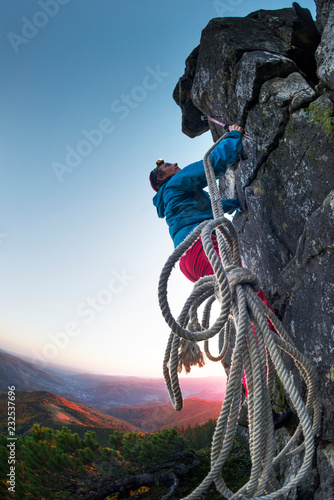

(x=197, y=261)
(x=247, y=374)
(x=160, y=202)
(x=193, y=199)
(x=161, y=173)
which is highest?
(x=161, y=173)

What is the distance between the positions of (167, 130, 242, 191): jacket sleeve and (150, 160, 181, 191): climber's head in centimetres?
35

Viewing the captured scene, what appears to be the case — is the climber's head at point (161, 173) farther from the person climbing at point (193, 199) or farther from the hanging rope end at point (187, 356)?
the hanging rope end at point (187, 356)

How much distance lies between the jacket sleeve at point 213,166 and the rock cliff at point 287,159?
0.34 meters

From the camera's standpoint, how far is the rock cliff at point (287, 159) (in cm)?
184

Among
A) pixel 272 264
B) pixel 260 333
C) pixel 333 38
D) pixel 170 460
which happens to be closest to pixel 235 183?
pixel 272 264

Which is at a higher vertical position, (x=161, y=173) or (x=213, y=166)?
(x=161, y=173)

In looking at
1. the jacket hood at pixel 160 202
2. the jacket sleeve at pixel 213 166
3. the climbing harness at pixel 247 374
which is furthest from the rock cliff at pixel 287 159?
the jacket hood at pixel 160 202

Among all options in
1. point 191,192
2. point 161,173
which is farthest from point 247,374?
point 161,173

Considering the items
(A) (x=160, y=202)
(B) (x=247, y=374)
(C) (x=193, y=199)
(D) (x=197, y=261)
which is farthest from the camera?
(A) (x=160, y=202)

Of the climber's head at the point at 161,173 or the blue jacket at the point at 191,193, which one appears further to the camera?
the climber's head at the point at 161,173

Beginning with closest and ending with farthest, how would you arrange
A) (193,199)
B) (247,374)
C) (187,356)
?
(247,374) → (187,356) → (193,199)

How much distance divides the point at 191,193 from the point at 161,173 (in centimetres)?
49

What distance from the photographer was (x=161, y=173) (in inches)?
117

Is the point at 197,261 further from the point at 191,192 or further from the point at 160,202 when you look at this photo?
the point at 160,202
